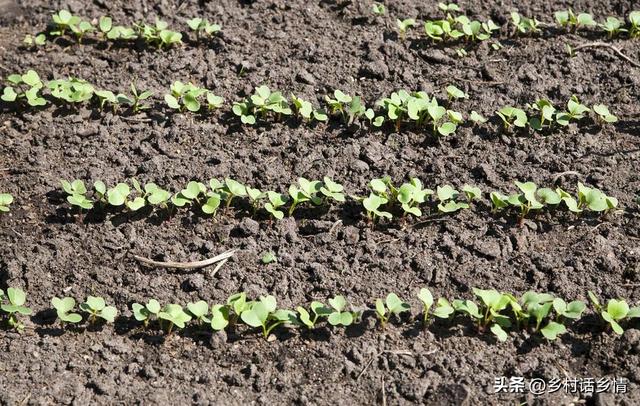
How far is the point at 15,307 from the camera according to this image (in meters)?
3.46

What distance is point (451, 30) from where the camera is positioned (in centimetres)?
507

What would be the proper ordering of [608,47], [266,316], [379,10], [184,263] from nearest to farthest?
[266,316], [184,263], [608,47], [379,10]

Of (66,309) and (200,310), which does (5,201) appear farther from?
(200,310)

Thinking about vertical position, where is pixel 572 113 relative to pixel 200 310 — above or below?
above

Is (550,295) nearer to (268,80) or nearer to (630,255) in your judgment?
(630,255)

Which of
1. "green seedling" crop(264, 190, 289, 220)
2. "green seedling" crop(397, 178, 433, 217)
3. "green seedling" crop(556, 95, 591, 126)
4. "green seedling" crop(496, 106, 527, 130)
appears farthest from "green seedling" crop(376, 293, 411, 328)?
"green seedling" crop(556, 95, 591, 126)

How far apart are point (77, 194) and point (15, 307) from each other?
714 mm

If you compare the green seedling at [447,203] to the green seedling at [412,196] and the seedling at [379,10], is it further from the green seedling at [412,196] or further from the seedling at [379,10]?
the seedling at [379,10]

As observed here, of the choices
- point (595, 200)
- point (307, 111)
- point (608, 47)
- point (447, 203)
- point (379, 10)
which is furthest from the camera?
point (379, 10)

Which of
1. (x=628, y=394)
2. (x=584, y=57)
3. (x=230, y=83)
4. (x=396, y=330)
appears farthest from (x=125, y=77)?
(x=628, y=394)

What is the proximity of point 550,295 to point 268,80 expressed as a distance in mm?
1914

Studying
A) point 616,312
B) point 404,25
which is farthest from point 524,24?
point 616,312

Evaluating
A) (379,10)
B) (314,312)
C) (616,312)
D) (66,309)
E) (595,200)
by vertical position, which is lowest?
(66,309)

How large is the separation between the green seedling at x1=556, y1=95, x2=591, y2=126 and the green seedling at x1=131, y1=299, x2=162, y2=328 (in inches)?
85.7
